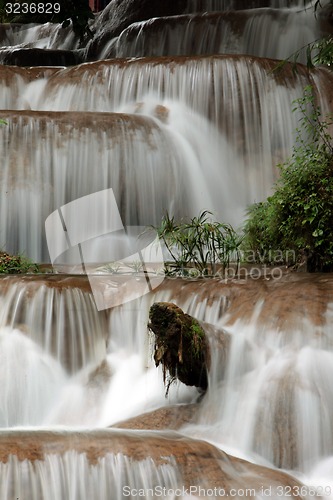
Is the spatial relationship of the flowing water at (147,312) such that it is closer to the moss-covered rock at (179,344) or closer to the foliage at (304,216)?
the moss-covered rock at (179,344)

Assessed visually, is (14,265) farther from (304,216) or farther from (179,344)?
(179,344)

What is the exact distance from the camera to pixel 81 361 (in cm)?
714

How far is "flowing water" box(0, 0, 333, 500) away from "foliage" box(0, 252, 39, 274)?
765 millimetres

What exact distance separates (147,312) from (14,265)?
231 cm

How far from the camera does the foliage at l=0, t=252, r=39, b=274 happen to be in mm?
8812

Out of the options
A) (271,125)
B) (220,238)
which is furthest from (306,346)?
(271,125)

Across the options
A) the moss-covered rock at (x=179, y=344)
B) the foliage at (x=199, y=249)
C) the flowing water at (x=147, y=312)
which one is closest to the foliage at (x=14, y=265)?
the flowing water at (x=147, y=312)

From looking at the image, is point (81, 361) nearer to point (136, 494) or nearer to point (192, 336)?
point (192, 336)

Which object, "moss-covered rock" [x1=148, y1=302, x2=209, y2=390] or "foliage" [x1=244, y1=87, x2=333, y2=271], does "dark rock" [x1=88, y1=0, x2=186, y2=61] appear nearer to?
"foliage" [x1=244, y1=87, x2=333, y2=271]

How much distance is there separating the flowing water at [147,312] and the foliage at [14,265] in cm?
76

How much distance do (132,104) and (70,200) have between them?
83.4 inches

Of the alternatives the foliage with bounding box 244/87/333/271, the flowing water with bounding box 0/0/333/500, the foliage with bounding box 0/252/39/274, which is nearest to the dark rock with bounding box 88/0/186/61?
the flowing water with bounding box 0/0/333/500

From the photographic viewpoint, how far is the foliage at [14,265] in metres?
8.81

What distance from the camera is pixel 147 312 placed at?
716cm
